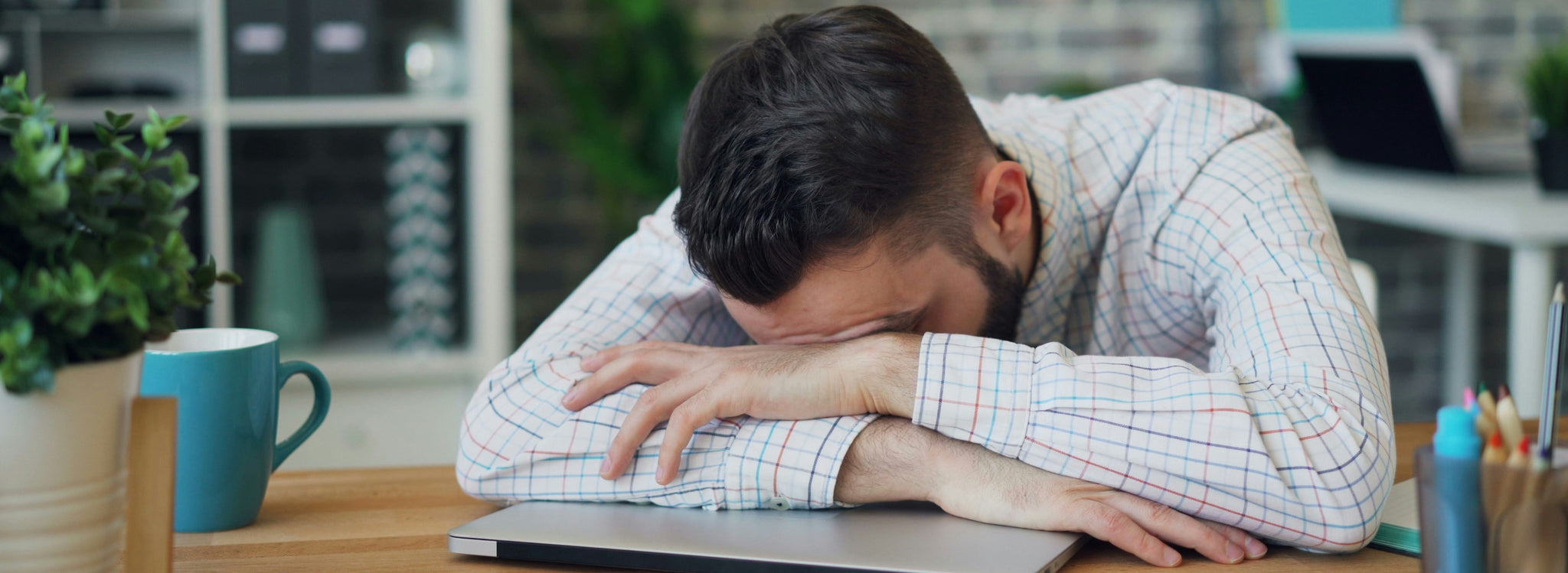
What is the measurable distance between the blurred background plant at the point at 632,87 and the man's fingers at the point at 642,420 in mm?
1482

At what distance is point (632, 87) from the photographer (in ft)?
7.87

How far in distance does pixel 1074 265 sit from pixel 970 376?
0.40 meters

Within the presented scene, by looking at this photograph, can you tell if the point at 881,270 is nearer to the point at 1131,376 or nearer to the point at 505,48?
the point at 1131,376

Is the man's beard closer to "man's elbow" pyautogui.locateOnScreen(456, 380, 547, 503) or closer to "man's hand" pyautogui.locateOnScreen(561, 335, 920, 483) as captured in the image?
"man's hand" pyautogui.locateOnScreen(561, 335, 920, 483)

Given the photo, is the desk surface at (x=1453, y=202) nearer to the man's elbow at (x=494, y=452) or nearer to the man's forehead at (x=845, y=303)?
the man's forehead at (x=845, y=303)

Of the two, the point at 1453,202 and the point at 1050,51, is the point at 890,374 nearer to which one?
the point at 1453,202

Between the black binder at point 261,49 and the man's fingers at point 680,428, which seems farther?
the black binder at point 261,49

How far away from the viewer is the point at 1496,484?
536mm

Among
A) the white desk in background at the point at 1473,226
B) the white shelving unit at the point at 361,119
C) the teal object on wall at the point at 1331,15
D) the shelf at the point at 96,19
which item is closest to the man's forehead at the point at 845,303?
the white desk in background at the point at 1473,226

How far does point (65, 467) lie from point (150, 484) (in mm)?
45

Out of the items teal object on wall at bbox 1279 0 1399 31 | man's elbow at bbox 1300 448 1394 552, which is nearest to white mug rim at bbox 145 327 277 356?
man's elbow at bbox 1300 448 1394 552

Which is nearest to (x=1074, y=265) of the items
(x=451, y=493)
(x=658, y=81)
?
(x=451, y=493)

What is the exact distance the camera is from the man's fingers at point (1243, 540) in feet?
2.36

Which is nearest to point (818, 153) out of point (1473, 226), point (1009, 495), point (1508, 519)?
point (1009, 495)
